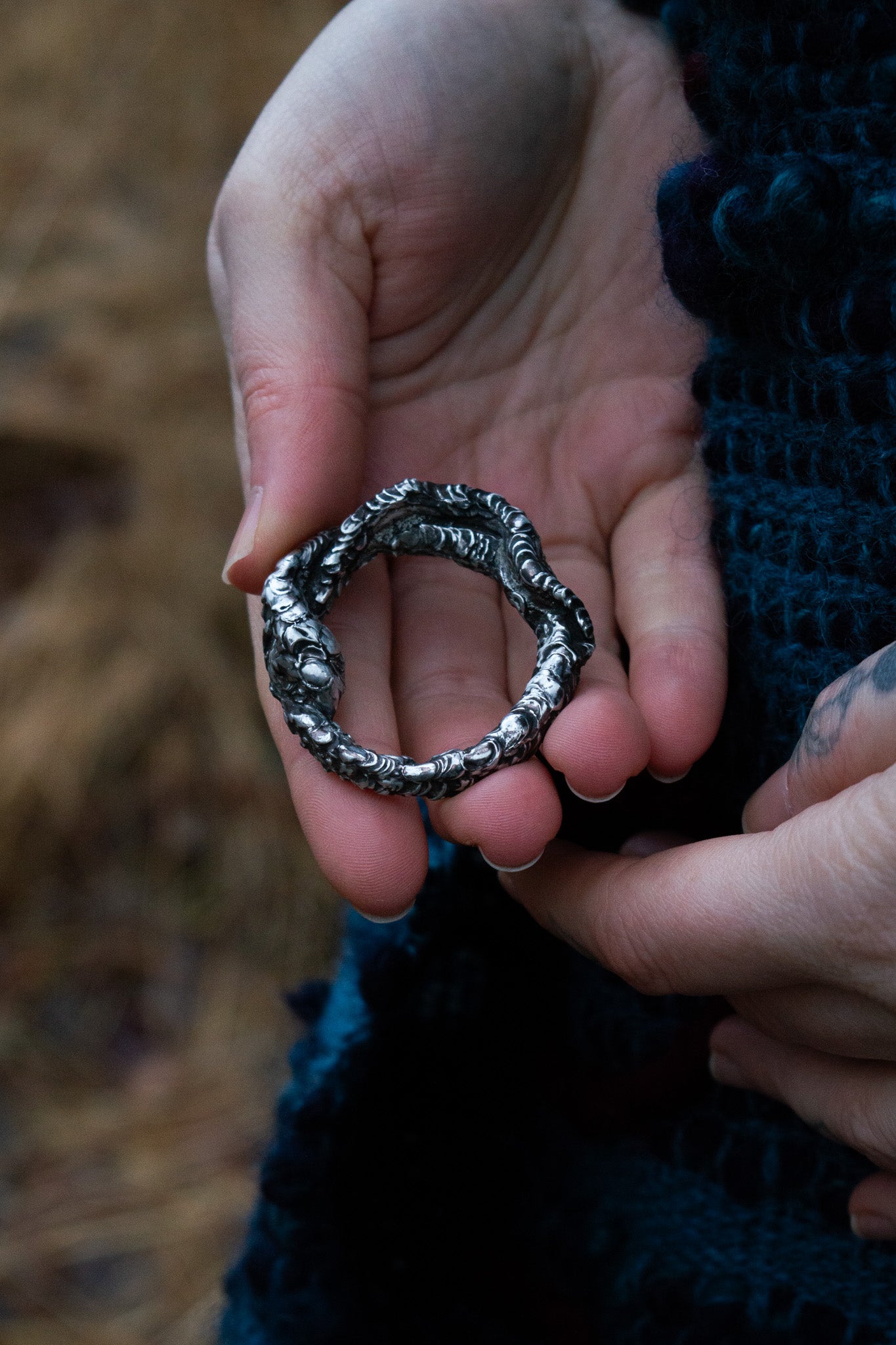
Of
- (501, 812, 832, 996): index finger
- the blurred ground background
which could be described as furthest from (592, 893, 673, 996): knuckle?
the blurred ground background

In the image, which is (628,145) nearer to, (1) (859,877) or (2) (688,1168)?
(1) (859,877)

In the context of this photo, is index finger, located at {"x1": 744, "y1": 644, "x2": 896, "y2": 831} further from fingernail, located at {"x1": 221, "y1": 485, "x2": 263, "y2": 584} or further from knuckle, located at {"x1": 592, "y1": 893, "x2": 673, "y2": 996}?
fingernail, located at {"x1": 221, "y1": 485, "x2": 263, "y2": 584}

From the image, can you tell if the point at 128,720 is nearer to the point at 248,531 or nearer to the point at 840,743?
the point at 248,531

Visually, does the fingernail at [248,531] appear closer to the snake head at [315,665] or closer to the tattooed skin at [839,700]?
the snake head at [315,665]

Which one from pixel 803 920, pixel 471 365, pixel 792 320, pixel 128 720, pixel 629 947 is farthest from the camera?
pixel 128 720

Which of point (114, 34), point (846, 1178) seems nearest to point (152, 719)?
point (846, 1178)

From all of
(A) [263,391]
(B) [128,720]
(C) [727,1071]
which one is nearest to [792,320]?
(A) [263,391]

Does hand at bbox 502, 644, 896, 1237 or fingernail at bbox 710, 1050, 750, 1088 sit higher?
hand at bbox 502, 644, 896, 1237
